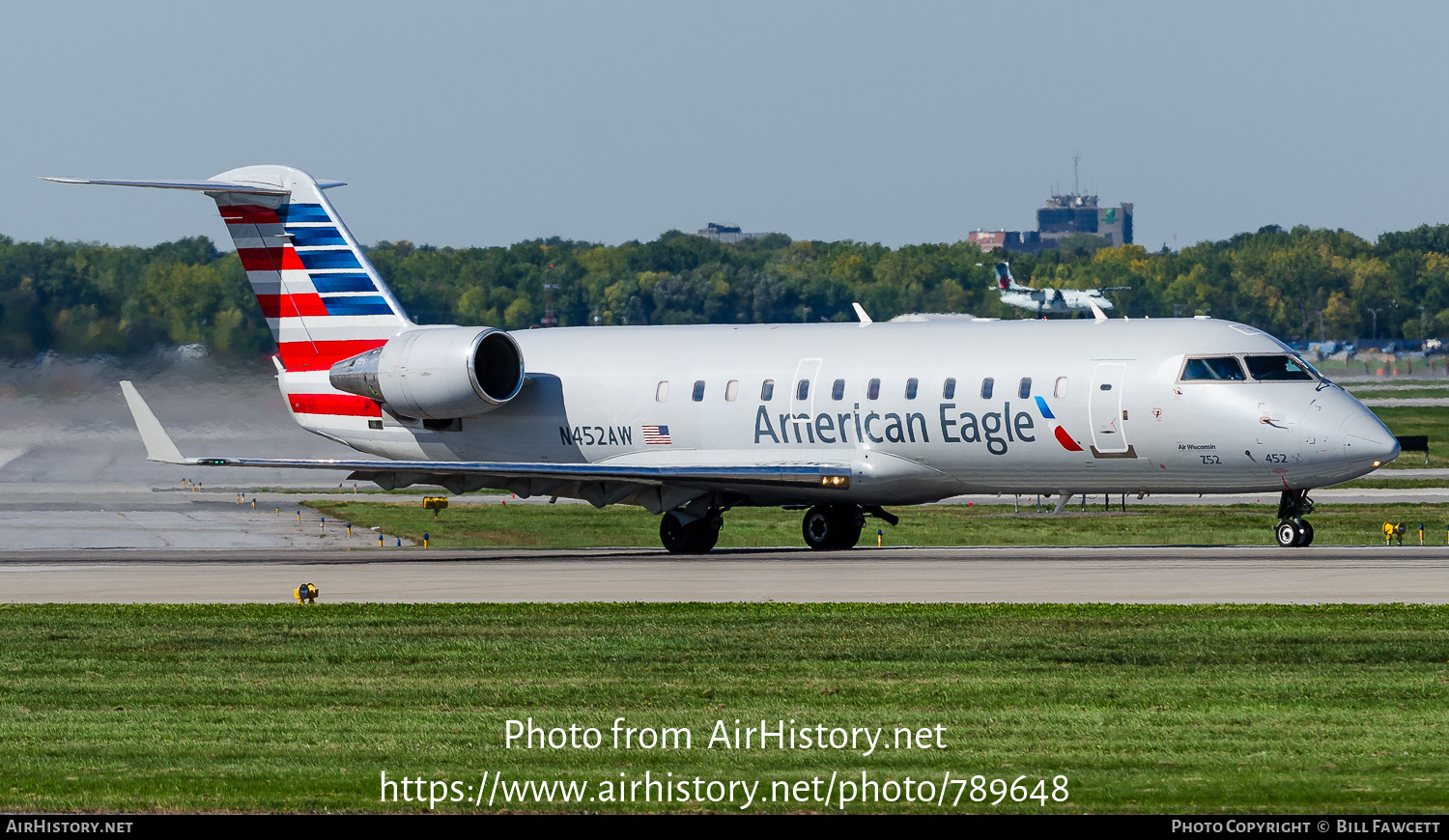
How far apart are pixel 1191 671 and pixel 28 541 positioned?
30.3 m

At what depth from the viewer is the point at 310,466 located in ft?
110

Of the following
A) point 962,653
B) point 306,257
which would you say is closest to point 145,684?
point 962,653

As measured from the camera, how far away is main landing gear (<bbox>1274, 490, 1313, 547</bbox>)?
3152cm

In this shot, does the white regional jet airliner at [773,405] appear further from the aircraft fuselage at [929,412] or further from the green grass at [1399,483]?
the green grass at [1399,483]

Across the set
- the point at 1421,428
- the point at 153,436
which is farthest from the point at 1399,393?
the point at 153,436

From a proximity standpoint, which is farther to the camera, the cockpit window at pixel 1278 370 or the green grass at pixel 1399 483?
the green grass at pixel 1399 483

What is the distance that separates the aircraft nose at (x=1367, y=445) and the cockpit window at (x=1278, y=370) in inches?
55.2

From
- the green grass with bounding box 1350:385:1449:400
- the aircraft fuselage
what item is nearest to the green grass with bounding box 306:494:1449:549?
the aircraft fuselage

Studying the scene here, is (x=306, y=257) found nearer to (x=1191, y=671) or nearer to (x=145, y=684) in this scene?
(x=145, y=684)

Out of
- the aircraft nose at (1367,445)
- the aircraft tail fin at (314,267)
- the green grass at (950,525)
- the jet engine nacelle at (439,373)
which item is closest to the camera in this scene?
the aircraft nose at (1367,445)

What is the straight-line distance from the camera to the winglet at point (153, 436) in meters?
33.4

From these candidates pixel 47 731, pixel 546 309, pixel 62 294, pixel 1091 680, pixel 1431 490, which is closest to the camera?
pixel 47 731

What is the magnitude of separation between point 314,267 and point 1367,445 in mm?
19016

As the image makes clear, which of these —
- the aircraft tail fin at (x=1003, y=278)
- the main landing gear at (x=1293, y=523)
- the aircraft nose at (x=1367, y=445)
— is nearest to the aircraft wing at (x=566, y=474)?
the main landing gear at (x=1293, y=523)
